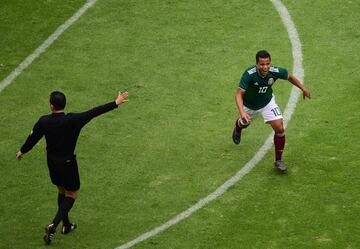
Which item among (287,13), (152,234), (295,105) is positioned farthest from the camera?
(287,13)

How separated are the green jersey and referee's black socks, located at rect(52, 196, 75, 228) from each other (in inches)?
125

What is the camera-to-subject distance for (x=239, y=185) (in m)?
15.0

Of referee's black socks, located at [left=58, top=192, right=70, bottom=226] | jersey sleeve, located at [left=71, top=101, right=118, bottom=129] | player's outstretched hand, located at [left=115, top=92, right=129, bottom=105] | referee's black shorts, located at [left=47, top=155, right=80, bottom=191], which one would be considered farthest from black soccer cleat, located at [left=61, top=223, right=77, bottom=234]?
player's outstretched hand, located at [left=115, top=92, right=129, bottom=105]

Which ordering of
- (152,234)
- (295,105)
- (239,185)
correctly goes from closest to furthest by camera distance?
(152,234), (239,185), (295,105)

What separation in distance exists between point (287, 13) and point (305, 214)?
7079mm

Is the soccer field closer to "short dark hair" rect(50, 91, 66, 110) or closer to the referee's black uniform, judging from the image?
the referee's black uniform

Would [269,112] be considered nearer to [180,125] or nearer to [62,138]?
[180,125]

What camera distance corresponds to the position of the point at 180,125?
16.8m

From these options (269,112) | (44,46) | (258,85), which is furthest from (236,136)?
(44,46)

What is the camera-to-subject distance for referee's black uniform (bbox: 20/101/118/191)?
13.4m

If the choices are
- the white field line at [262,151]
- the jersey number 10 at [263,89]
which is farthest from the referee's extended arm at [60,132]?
the jersey number 10 at [263,89]

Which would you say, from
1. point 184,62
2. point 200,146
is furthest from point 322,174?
point 184,62

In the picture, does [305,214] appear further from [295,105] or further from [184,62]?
[184,62]

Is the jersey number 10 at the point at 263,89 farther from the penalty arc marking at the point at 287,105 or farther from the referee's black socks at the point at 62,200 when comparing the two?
the referee's black socks at the point at 62,200
